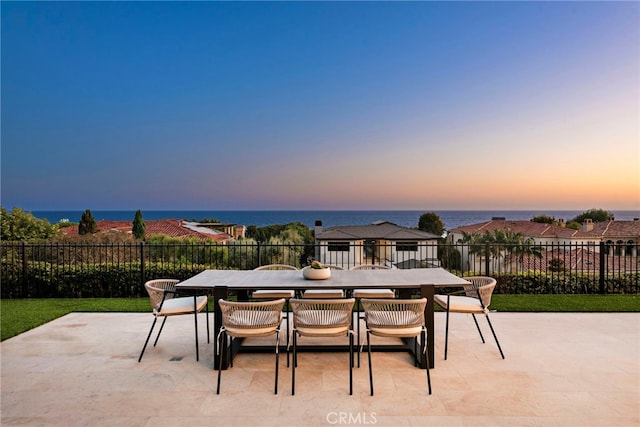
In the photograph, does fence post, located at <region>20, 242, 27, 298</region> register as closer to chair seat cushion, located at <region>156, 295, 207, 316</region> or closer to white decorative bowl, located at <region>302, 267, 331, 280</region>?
chair seat cushion, located at <region>156, 295, 207, 316</region>

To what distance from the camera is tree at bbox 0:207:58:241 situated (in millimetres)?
11266

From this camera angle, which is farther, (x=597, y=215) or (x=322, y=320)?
(x=597, y=215)

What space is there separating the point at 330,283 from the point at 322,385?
912 millimetres

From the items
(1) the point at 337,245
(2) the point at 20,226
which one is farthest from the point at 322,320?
(2) the point at 20,226

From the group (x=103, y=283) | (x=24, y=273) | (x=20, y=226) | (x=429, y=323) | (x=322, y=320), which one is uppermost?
(x=20, y=226)

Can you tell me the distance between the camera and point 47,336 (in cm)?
485

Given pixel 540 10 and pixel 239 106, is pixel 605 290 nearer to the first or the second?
pixel 540 10

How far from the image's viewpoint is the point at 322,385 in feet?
10.9

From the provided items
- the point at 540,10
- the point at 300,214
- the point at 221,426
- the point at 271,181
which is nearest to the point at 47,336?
the point at 221,426

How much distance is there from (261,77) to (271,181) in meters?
8.33

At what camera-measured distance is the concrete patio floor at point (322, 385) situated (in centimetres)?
278

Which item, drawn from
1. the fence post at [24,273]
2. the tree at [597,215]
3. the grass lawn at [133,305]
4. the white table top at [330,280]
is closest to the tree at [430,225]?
the tree at [597,215]
